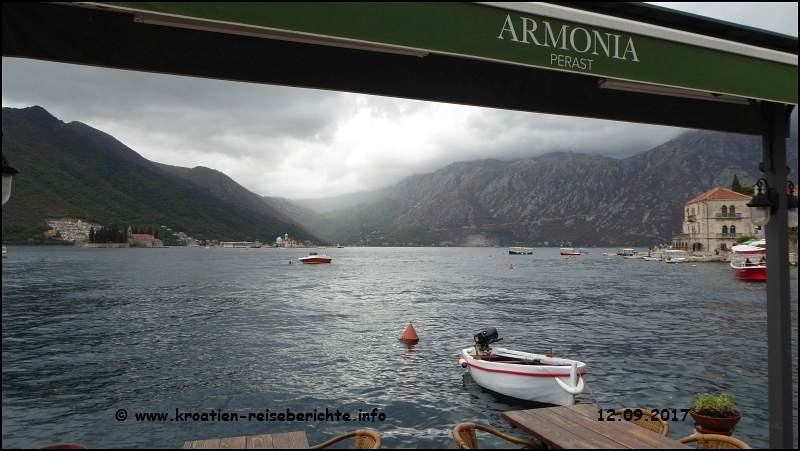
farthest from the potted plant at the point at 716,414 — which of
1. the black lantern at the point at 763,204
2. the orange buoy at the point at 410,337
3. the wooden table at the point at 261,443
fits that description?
the orange buoy at the point at 410,337

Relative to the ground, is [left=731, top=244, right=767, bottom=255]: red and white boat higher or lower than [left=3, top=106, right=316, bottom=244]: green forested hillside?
lower

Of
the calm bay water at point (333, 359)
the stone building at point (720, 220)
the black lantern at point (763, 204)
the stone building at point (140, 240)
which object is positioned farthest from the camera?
the stone building at point (140, 240)

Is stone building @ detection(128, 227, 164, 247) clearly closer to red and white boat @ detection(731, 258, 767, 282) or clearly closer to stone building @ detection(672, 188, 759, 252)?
stone building @ detection(672, 188, 759, 252)

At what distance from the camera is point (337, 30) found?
3.06 m

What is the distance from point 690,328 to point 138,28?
2877 centimetres

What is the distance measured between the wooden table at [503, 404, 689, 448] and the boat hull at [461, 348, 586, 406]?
6818 mm

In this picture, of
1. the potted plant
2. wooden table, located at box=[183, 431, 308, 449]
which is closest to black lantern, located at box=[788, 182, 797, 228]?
the potted plant

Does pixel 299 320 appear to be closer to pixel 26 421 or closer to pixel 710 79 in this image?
pixel 26 421

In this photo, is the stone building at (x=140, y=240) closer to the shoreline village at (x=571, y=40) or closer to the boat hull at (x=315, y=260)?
the boat hull at (x=315, y=260)

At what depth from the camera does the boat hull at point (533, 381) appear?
12.1m

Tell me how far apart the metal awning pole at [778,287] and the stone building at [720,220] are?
108934 millimetres

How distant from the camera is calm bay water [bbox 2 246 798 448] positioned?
1205 cm

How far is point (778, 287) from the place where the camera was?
459cm

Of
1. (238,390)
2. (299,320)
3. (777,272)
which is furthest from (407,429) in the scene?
(299,320)
